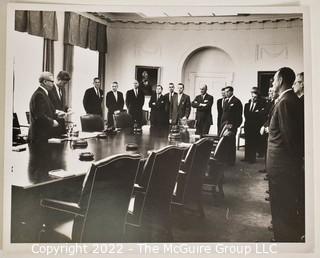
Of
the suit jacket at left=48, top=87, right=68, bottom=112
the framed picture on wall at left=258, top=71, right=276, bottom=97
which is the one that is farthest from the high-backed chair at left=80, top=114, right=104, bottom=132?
the framed picture on wall at left=258, top=71, right=276, bottom=97

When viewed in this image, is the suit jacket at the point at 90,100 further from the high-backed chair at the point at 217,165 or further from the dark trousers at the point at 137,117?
the high-backed chair at the point at 217,165

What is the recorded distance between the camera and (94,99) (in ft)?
7.49

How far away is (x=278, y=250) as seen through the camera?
7.32ft

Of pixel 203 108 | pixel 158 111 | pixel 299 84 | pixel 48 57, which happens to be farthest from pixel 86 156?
pixel 299 84

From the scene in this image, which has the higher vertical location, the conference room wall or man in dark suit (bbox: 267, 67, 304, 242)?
the conference room wall

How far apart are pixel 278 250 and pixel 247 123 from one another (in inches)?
28.4

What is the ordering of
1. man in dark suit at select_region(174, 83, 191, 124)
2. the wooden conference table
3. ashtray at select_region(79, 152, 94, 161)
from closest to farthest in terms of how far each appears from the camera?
the wooden conference table → ashtray at select_region(79, 152, 94, 161) → man in dark suit at select_region(174, 83, 191, 124)

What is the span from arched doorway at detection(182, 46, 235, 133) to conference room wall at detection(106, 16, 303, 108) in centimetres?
1

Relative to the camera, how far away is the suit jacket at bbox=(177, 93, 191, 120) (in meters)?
2.29

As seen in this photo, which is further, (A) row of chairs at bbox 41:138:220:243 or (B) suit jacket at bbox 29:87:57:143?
(B) suit jacket at bbox 29:87:57:143

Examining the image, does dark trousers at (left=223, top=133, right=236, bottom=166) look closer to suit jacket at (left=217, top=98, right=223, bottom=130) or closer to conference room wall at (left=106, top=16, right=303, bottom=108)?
suit jacket at (left=217, top=98, right=223, bottom=130)

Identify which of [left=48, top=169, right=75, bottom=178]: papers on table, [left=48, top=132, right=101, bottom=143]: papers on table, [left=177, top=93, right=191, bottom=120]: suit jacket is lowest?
[left=48, top=169, right=75, bottom=178]: papers on table

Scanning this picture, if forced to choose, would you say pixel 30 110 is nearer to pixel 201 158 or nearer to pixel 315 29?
pixel 201 158

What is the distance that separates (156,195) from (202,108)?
55cm
